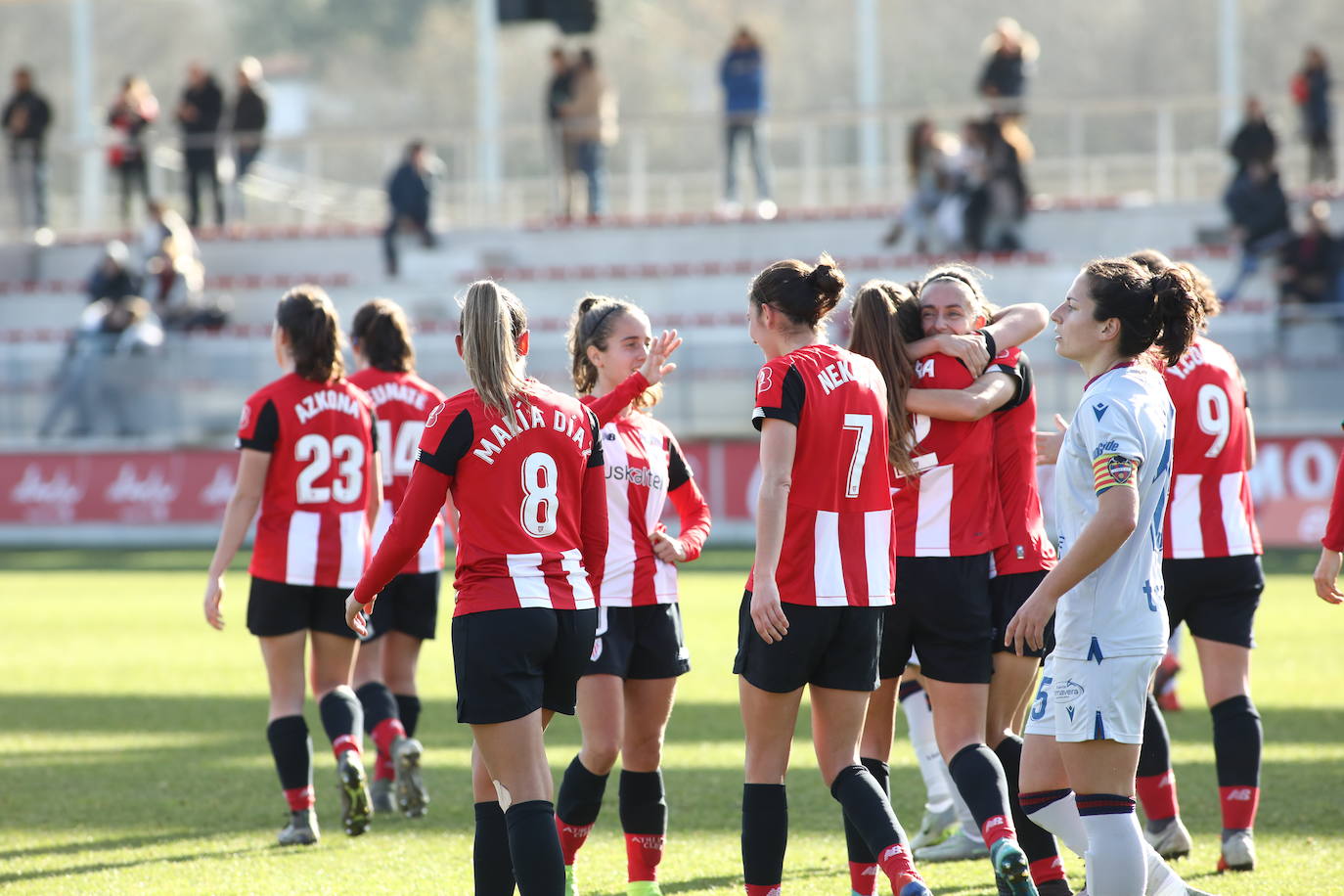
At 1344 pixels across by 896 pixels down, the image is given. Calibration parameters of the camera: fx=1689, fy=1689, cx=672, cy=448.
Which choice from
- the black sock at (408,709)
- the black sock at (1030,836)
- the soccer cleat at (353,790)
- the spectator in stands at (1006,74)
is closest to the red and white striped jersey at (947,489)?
the black sock at (1030,836)

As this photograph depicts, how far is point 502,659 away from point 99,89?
54659 mm

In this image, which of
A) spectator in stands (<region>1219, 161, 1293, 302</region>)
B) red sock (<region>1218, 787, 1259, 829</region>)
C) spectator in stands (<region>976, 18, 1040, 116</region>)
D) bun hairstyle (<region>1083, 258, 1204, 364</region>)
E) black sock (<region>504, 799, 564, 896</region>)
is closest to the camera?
bun hairstyle (<region>1083, 258, 1204, 364</region>)

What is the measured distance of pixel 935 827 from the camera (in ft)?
20.2

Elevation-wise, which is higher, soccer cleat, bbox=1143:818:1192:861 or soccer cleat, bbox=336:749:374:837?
soccer cleat, bbox=336:749:374:837

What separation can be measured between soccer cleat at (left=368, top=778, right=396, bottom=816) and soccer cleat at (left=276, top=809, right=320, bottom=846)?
624mm

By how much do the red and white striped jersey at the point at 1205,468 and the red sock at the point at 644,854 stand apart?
2016 mm

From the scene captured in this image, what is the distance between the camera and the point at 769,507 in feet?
15.2

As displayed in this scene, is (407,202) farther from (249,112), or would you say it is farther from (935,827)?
(935,827)

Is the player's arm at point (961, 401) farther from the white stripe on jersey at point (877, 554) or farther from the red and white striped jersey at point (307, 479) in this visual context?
the red and white striped jersey at point (307, 479)

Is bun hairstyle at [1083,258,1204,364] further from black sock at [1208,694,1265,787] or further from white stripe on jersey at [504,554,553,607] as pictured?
black sock at [1208,694,1265,787]

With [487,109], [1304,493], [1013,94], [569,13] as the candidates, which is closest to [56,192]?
[487,109]

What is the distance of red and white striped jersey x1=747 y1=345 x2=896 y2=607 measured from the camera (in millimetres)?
4730

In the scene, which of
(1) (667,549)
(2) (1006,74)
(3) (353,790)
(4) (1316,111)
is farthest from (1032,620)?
(4) (1316,111)

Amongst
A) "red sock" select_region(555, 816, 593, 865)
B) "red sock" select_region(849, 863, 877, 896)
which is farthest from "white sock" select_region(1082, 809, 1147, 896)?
"red sock" select_region(555, 816, 593, 865)
